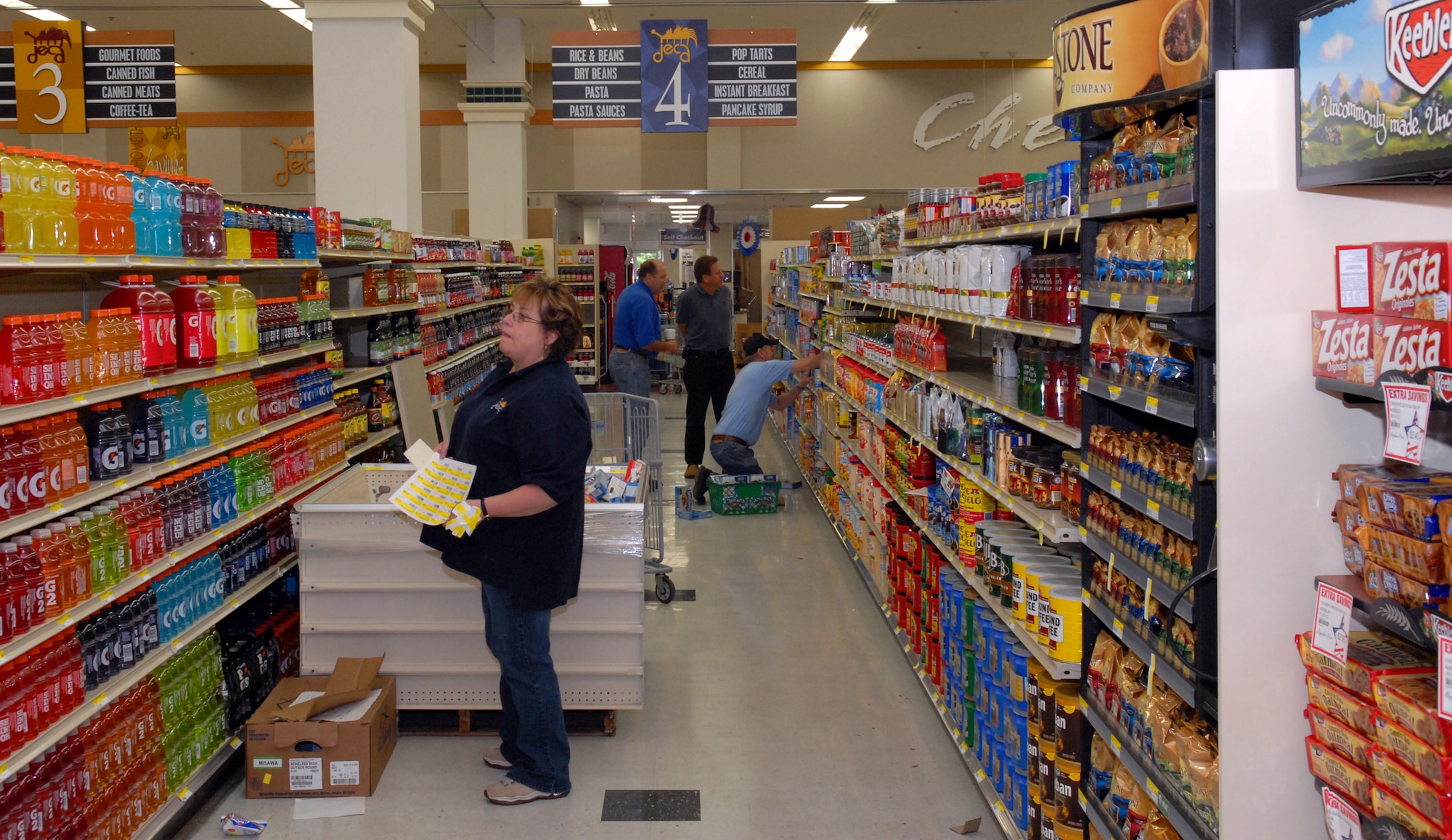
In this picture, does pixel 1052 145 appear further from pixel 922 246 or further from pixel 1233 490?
pixel 1233 490

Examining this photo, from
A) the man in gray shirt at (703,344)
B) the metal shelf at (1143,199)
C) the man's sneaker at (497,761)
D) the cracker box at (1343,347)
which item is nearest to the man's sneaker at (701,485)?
the man in gray shirt at (703,344)

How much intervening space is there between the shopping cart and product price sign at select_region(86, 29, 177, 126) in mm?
5483

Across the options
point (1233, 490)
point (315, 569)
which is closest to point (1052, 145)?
point (315, 569)

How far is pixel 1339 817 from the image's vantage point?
198 centimetres

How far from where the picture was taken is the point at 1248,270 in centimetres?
214

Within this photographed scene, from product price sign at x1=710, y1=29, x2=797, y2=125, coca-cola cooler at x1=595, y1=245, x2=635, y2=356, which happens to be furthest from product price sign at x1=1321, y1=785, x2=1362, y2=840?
coca-cola cooler at x1=595, y1=245, x2=635, y2=356

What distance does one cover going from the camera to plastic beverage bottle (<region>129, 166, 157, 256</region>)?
140 inches

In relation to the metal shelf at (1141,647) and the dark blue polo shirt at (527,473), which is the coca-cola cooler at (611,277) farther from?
the metal shelf at (1141,647)

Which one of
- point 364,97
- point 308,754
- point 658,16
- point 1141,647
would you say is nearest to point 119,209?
point 308,754

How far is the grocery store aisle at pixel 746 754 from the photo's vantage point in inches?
150

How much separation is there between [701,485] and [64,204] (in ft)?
20.2

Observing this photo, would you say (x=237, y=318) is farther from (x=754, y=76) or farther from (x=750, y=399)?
(x=754, y=76)

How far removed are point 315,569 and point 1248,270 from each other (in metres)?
3.57

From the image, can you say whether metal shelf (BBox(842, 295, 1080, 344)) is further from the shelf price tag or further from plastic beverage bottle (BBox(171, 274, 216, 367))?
plastic beverage bottle (BBox(171, 274, 216, 367))
